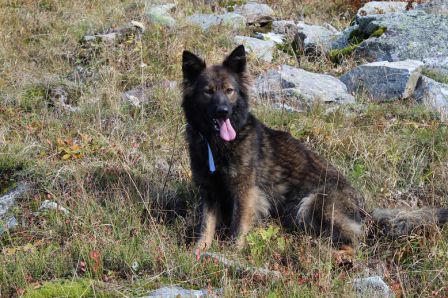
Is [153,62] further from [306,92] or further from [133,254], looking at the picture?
[133,254]

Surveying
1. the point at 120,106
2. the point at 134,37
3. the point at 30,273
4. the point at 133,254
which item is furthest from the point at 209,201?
the point at 134,37

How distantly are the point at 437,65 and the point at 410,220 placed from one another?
4.89m

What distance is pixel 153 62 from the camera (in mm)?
8492

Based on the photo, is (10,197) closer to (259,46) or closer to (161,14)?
(259,46)

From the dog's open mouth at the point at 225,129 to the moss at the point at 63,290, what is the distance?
5.76ft

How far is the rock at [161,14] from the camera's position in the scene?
9.82m

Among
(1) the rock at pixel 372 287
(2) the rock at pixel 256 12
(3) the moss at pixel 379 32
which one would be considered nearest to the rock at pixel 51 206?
(1) the rock at pixel 372 287

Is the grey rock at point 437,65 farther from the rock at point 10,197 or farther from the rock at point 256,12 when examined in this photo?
the rock at point 10,197

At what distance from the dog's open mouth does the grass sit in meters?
0.86

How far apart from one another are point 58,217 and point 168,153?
64.9 inches

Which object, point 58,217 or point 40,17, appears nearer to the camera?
point 58,217

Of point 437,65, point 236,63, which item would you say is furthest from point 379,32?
point 236,63

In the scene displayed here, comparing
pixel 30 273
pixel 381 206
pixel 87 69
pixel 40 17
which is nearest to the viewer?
pixel 30 273

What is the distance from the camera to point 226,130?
4.80m
